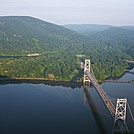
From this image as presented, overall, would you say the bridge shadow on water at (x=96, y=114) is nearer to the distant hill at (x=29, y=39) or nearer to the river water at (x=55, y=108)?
the river water at (x=55, y=108)

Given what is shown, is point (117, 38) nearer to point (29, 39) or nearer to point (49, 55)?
point (29, 39)

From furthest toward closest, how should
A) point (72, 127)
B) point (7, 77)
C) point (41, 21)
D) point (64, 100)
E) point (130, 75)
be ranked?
point (41, 21)
point (130, 75)
point (7, 77)
point (64, 100)
point (72, 127)

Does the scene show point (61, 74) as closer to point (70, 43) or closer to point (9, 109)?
point (9, 109)

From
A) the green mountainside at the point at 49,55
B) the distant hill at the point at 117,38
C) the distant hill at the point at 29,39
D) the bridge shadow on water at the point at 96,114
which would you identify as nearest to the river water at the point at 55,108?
the bridge shadow on water at the point at 96,114

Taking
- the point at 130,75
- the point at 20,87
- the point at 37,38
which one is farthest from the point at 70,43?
the point at 20,87

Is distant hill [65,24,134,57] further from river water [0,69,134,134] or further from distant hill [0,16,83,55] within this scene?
river water [0,69,134,134]
